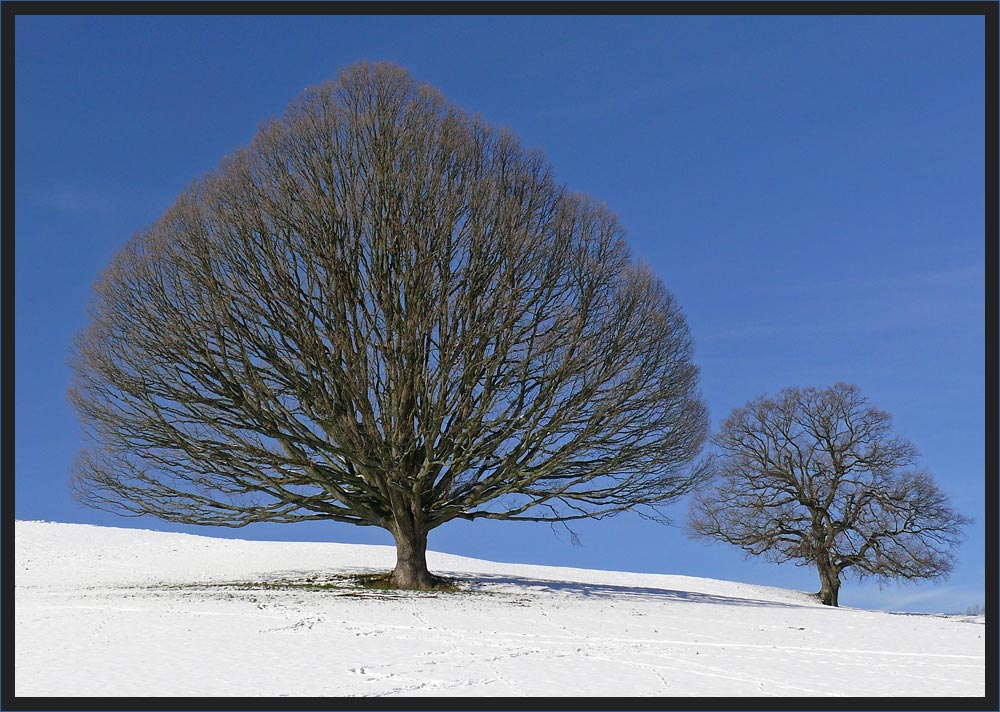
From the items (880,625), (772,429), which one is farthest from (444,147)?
(772,429)

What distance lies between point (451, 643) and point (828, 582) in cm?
2229

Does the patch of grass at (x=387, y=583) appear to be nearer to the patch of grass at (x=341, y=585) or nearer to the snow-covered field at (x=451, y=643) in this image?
the patch of grass at (x=341, y=585)

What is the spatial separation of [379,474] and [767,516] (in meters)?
16.9

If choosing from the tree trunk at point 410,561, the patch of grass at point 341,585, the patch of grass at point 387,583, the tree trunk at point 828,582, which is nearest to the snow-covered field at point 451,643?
the patch of grass at point 341,585

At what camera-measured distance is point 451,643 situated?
11.6 metres

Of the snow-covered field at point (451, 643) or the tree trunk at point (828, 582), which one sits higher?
the snow-covered field at point (451, 643)

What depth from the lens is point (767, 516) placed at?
30.5 meters

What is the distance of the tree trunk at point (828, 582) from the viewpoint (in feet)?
99.3

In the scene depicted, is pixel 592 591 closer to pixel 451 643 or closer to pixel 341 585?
pixel 341 585

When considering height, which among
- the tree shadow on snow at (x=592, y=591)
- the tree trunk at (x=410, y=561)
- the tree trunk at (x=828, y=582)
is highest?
the tree trunk at (x=410, y=561)

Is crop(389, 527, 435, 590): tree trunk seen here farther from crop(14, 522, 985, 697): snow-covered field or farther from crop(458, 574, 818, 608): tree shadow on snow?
crop(458, 574, 818, 608): tree shadow on snow

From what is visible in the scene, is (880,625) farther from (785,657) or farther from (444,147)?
(444,147)

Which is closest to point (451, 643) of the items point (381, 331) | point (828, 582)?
point (381, 331)

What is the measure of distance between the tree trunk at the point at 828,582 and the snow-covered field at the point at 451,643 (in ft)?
31.0
